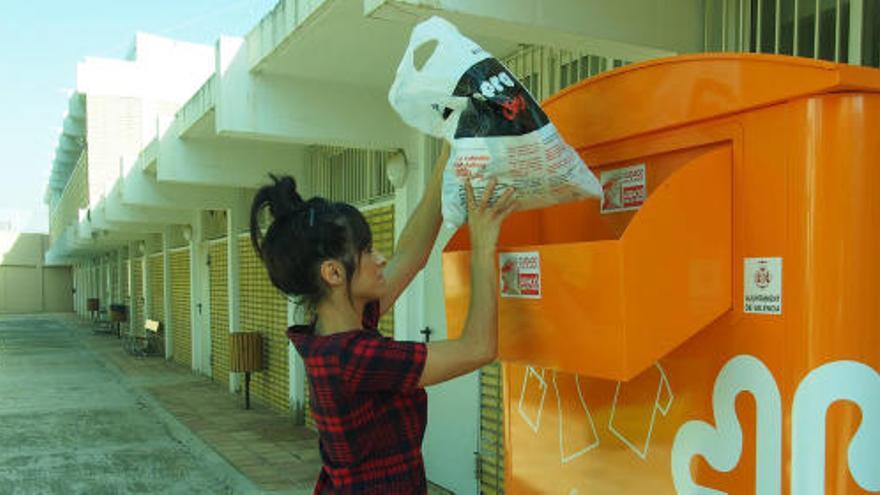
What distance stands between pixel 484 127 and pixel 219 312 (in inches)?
459

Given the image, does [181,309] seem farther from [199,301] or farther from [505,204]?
[505,204]

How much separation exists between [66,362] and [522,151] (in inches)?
695

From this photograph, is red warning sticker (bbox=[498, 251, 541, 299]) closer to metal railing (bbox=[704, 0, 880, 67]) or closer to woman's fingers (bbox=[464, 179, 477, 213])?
woman's fingers (bbox=[464, 179, 477, 213])

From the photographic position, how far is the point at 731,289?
1.47 meters

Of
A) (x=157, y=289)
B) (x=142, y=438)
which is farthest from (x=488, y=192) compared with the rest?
(x=157, y=289)

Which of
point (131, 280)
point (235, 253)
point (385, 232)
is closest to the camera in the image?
point (385, 232)

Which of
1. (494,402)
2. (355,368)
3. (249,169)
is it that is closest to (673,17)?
(355,368)

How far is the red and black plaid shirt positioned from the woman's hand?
0.28m

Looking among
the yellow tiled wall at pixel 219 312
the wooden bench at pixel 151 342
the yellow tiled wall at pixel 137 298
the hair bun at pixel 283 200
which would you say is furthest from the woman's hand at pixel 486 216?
the yellow tiled wall at pixel 137 298

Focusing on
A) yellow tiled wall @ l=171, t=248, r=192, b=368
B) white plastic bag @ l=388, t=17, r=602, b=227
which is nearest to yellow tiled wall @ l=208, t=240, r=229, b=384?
yellow tiled wall @ l=171, t=248, r=192, b=368

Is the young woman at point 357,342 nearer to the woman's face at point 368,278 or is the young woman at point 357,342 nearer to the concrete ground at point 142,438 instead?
the woman's face at point 368,278

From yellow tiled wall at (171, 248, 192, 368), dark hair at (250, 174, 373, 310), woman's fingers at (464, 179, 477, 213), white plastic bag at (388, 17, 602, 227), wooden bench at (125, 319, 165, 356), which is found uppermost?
white plastic bag at (388, 17, 602, 227)

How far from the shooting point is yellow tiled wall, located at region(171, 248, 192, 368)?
583 inches

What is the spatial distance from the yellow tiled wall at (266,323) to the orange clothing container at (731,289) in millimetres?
7738
